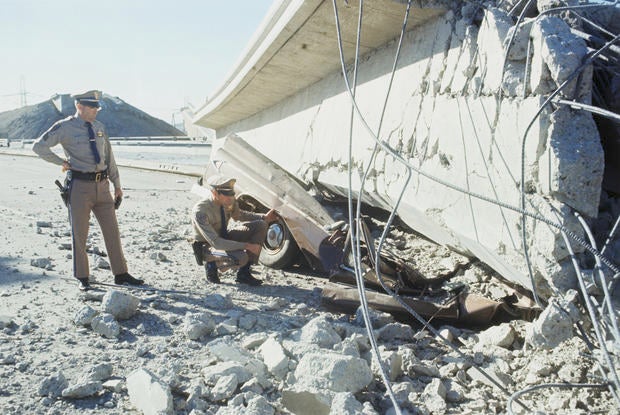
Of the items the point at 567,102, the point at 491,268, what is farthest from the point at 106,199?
the point at 567,102

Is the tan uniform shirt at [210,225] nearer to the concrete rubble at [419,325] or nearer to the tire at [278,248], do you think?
the concrete rubble at [419,325]

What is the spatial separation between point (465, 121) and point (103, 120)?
3730 centimetres

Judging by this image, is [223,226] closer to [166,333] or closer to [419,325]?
[166,333]

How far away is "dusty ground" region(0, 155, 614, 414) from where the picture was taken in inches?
104

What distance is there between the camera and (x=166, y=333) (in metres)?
3.45

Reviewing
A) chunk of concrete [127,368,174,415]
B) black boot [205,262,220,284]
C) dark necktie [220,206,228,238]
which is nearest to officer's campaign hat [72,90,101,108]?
dark necktie [220,206,228,238]

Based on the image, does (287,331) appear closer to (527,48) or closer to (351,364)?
(351,364)

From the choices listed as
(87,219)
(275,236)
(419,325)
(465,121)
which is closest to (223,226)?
(275,236)

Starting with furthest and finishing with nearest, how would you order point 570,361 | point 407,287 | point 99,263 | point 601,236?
point 99,263
point 407,287
point 601,236
point 570,361

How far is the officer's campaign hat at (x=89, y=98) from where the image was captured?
4395 millimetres

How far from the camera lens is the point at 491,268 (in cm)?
432

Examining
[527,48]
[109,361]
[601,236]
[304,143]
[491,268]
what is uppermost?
[527,48]

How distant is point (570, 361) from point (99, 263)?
4.16 meters

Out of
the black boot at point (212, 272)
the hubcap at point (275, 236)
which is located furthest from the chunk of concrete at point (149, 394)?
the hubcap at point (275, 236)
